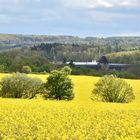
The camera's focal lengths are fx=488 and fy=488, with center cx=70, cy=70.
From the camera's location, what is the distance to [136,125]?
23188 millimetres

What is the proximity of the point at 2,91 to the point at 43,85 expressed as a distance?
512cm

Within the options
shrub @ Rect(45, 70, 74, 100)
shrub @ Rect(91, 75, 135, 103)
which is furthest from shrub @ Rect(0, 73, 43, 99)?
shrub @ Rect(91, 75, 135, 103)

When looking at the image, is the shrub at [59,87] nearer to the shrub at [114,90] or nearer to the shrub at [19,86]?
the shrub at [19,86]

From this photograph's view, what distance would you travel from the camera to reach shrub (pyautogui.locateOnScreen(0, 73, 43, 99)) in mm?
59812

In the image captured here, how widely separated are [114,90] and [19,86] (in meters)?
11.6

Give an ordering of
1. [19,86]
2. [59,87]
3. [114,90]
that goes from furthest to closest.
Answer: [59,87] < [19,86] < [114,90]

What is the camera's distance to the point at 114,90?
193 ft

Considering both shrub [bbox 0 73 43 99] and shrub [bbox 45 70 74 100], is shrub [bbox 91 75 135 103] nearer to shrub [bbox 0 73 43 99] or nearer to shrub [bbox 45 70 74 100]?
shrub [bbox 45 70 74 100]

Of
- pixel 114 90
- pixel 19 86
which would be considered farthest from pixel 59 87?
pixel 114 90

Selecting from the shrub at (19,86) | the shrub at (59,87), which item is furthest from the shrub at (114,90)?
the shrub at (19,86)

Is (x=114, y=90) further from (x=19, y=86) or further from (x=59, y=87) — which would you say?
(x=19, y=86)

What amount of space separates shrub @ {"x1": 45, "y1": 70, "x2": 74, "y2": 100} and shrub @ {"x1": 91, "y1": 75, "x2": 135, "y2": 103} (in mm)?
3363

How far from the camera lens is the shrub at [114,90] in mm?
58219

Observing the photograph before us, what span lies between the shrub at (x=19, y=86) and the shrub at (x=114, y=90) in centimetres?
760
